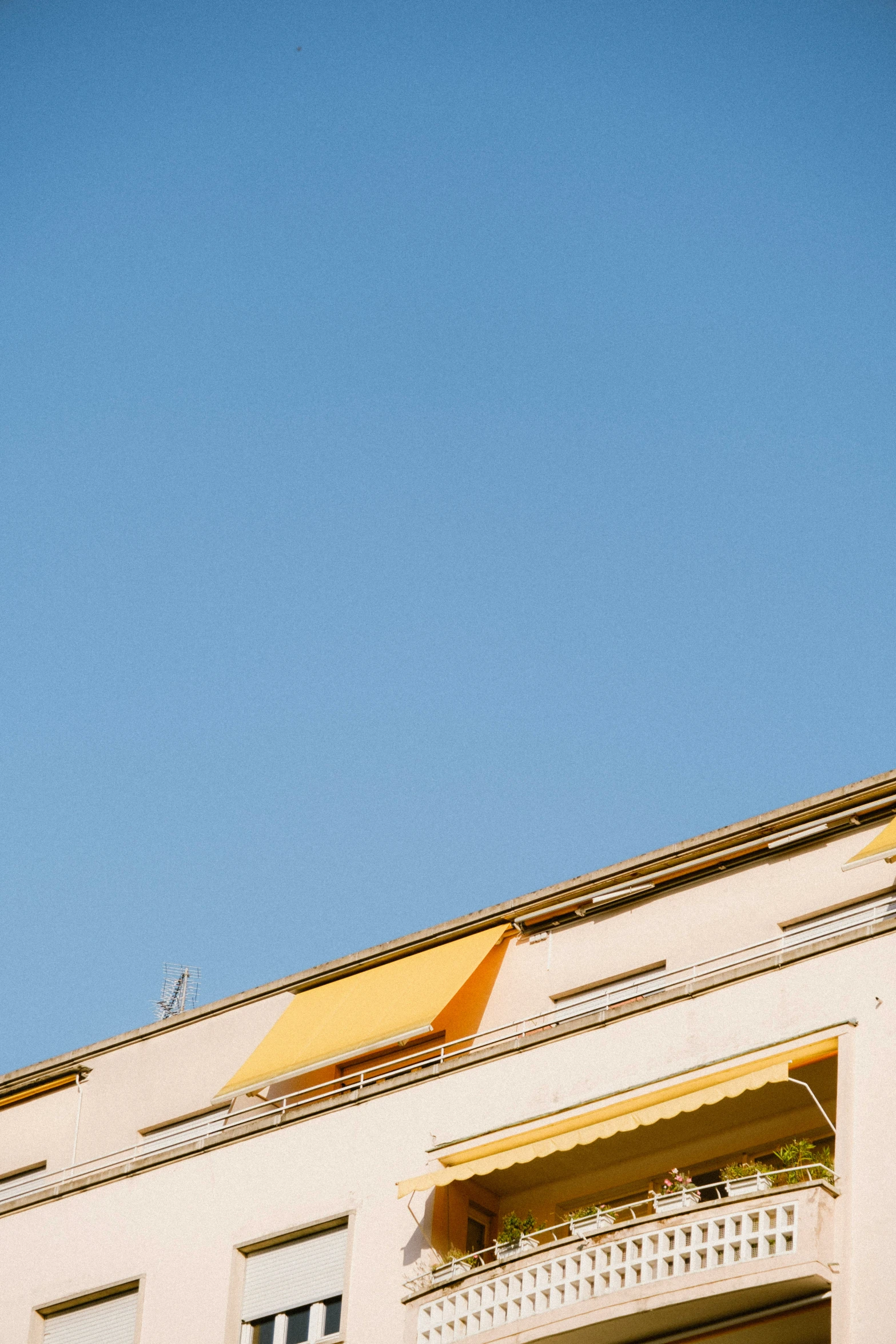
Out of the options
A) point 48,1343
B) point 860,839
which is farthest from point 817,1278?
point 48,1343

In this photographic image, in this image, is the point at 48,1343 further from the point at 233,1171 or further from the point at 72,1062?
the point at 72,1062

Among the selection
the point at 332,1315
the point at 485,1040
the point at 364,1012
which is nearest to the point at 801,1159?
the point at 332,1315

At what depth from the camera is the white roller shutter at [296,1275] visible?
79.5ft

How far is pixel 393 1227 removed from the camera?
23.9m

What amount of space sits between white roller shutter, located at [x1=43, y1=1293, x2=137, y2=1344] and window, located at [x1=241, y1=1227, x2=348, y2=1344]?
1.78 metres

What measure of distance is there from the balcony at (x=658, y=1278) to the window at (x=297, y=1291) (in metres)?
1.68

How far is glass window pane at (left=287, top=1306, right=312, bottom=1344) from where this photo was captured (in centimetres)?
2422

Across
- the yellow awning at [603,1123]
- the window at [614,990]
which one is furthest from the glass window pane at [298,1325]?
the window at [614,990]

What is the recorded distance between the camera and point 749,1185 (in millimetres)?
21312

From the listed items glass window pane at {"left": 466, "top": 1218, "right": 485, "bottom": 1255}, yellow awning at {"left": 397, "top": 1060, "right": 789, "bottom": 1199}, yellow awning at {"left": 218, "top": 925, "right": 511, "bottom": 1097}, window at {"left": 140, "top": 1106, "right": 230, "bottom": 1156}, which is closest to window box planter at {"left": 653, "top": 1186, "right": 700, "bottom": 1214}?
yellow awning at {"left": 397, "top": 1060, "right": 789, "bottom": 1199}

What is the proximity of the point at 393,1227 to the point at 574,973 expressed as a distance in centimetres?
495

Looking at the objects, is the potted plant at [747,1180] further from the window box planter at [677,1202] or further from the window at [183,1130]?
the window at [183,1130]

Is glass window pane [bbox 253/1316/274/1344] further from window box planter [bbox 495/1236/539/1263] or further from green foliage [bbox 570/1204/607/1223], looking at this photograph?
green foliage [bbox 570/1204/607/1223]

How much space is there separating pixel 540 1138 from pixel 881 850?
524cm
